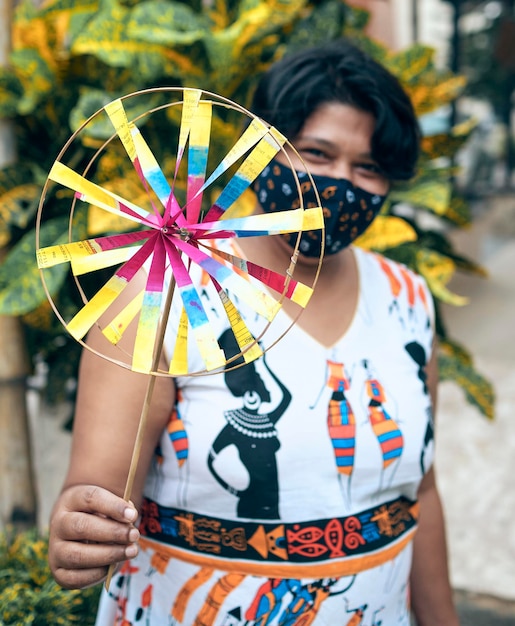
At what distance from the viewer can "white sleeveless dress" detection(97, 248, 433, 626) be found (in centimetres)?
121

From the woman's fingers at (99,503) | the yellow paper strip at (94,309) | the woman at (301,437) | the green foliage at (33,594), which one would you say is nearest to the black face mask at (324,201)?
the woman at (301,437)

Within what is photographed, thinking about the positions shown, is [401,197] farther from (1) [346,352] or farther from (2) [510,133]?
(2) [510,133]

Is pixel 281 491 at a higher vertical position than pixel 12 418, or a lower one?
lower

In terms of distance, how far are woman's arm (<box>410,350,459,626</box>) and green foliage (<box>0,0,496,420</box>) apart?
1063 millimetres

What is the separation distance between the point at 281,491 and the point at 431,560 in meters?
0.51

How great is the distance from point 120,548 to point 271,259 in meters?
0.59

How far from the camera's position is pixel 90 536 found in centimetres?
99

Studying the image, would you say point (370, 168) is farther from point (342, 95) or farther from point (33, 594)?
point (33, 594)

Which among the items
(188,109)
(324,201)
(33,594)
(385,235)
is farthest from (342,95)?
(33,594)

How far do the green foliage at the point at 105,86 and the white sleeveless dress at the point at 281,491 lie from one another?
948 mm

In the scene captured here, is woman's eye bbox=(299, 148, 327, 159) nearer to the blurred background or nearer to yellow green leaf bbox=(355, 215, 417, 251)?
the blurred background

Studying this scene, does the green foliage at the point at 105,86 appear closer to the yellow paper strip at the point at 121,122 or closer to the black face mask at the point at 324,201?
the black face mask at the point at 324,201

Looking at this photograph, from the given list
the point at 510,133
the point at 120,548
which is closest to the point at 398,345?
the point at 120,548

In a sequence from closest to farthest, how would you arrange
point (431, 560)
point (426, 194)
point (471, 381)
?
1. point (431, 560)
2. point (426, 194)
3. point (471, 381)
